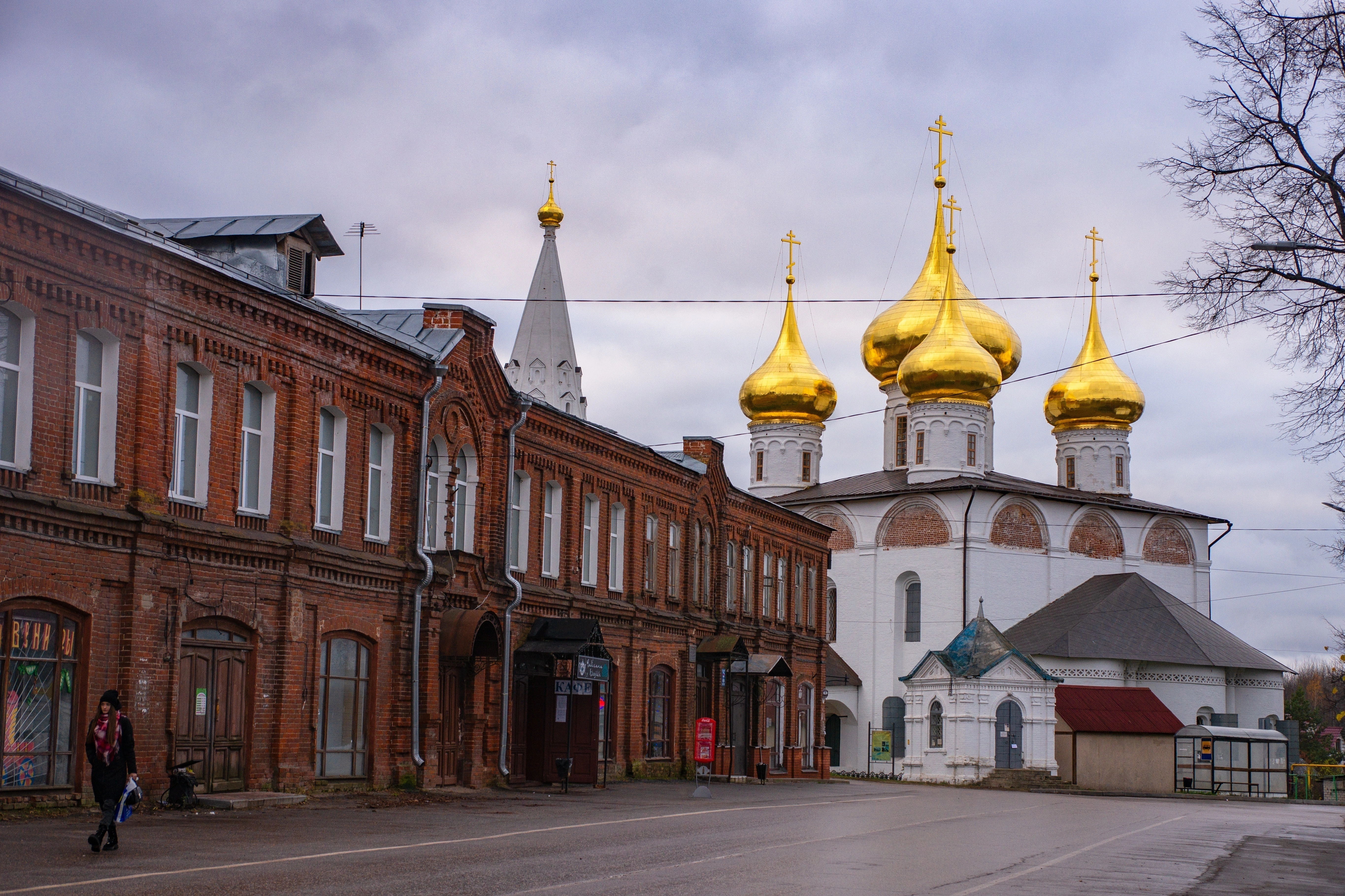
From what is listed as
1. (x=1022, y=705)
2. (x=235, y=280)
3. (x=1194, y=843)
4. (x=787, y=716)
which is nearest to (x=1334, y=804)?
(x=1022, y=705)

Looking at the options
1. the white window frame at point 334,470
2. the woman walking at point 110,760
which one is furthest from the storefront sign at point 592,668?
the woman walking at point 110,760

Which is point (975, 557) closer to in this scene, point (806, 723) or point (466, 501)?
point (806, 723)

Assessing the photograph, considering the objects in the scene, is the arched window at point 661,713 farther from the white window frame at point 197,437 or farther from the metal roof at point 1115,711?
the metal roof at point 1115,711

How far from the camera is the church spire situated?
4900 centimetres

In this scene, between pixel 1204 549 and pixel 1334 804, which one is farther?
pixel 1204 549

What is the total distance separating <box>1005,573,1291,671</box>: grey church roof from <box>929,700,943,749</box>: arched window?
4540mm

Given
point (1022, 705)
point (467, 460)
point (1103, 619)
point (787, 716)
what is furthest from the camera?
point (1103, 619)

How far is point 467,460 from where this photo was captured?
88.0ft

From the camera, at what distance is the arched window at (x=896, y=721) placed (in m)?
59.4

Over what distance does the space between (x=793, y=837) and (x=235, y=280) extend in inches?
381

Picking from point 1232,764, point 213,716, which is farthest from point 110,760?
point 1232,764

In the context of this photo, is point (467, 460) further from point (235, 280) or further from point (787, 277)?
point (787, 277)

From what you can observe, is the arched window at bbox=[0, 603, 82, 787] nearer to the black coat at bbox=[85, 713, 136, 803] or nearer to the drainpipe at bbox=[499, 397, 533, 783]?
the black coat at bbox=[85, 713, 136, 803]

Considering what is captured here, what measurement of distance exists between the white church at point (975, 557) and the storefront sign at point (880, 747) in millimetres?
405
